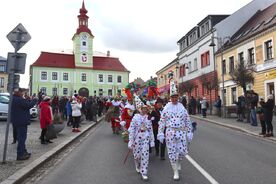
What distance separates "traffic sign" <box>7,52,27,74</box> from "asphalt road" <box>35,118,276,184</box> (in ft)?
8.43

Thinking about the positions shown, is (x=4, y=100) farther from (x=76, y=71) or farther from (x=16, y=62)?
(x=76, y=71)

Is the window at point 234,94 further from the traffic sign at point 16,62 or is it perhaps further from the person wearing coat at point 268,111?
the traffic sign at point 16,62

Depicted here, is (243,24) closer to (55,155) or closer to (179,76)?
(179,76)

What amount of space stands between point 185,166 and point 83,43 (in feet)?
254

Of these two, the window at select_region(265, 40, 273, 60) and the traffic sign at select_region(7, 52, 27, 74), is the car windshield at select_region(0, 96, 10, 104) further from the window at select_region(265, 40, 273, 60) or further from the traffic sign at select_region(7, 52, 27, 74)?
the window at select_region(265, 40, 273, 60)

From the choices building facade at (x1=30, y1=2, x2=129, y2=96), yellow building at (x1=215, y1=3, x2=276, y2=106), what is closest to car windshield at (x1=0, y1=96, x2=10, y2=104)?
yellow building at (x1=215, y1=3, x2=276, y2=106)

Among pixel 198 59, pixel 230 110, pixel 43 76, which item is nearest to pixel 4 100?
pixel 230 110

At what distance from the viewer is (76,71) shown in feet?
271

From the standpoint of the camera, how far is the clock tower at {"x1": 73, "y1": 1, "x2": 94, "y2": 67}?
82562mm

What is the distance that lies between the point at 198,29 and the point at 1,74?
49347 mm

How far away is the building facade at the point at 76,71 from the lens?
266 ft

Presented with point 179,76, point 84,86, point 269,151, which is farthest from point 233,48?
point 84,86

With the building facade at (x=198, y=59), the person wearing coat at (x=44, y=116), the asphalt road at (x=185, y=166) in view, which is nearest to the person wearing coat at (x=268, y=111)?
the asphalt road at (x=185, y=166)

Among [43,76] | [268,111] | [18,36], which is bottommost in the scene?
[268,111]
